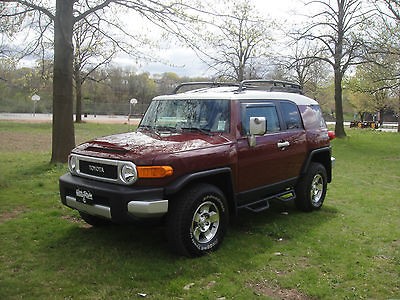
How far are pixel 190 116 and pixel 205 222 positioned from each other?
1.52 m

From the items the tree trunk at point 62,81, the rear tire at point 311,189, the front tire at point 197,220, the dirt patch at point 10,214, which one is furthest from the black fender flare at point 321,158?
the tree trunk at point 62,81

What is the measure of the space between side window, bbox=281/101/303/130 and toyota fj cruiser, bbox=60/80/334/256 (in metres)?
0.02

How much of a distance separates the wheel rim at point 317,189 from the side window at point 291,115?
3.53ft

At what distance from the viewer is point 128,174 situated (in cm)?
441

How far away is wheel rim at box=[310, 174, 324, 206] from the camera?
7.10 meters

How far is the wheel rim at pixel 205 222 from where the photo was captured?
15.8 feet

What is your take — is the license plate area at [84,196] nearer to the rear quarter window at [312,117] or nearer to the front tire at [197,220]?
the front tire at [197,220]

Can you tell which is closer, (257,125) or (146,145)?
(146,145)

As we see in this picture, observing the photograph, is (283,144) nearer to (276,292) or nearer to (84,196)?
(276,292)

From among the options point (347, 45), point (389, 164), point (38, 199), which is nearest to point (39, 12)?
point (38, 199)

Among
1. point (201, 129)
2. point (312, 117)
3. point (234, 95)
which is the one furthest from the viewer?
point (312, 117)

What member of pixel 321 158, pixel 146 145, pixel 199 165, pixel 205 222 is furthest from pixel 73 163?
pixel 321 158

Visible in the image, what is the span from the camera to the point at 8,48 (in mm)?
12391

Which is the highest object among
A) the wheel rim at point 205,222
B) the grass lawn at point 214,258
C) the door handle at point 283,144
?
the door handle at point 283,144
